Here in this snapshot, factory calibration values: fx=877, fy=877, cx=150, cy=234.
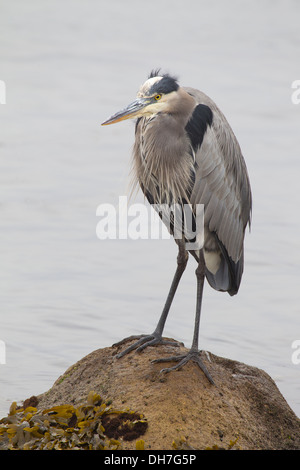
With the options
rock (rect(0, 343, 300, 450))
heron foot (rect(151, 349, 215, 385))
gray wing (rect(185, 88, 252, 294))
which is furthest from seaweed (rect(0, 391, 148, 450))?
gray wing (rect(185, 88, 252, 294))

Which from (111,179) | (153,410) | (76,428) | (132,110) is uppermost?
(132,110)

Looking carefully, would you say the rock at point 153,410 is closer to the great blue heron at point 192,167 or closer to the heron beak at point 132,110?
the great blue heron at point 192,167

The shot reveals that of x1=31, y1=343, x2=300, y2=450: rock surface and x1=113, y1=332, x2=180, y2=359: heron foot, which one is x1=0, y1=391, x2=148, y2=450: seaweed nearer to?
x1=31, y1=343, x2=300, y2=450: rock surface

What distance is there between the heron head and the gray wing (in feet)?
0.79

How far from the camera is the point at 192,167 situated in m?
6.41

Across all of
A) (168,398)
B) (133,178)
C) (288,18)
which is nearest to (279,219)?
(133,178)

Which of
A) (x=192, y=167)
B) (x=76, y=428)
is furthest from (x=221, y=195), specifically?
(x=76, y=428)

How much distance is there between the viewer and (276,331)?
9.80 m

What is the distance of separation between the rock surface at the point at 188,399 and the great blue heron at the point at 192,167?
119 millimetres

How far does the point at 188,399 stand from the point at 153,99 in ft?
6.95

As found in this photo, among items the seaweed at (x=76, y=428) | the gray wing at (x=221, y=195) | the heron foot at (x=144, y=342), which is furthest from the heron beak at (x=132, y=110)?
the seaweed at (x=76, y=428)

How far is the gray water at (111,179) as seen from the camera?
9.53 metres

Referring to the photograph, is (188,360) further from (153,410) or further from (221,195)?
(221,195)

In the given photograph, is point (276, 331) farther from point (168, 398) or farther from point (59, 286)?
point (168, 398)
